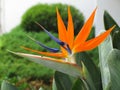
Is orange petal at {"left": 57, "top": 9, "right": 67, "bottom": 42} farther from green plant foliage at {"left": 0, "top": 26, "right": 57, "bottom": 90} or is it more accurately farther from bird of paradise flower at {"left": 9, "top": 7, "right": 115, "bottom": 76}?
green plant foliage at {"left": 0, "top": 26, "right": 57, "bottom": 90}

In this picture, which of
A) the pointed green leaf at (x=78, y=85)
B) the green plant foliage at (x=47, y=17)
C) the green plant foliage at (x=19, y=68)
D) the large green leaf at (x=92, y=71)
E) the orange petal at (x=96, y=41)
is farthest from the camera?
the green plant foliage at (x=47, y=17)

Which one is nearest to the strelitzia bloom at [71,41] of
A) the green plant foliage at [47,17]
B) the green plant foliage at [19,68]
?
the green plant foliage at [19,68]

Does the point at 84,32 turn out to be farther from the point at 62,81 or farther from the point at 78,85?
the point at 62,81

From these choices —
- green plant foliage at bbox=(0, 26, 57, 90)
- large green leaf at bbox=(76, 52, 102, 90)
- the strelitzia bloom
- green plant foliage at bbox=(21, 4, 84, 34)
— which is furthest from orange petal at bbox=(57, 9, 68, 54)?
green plant foliage at bbox=(21, 4, 84, 34)

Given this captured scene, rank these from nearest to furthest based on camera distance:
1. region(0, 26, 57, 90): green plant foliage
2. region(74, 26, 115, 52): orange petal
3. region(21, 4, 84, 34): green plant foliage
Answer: region(74, 26, 115, 52): orange petal, region(0, 26, 57, 90): green plant foliage, region(21, 4, 84, 34): green plant foliage

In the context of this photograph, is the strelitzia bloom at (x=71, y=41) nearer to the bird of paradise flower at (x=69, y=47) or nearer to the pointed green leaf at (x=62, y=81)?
the bird of paradise flower at (x=69, y=47)

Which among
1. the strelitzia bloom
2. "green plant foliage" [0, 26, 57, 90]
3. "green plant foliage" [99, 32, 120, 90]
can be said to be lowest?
"green plant foliage" [0, 26, 57, 90]
